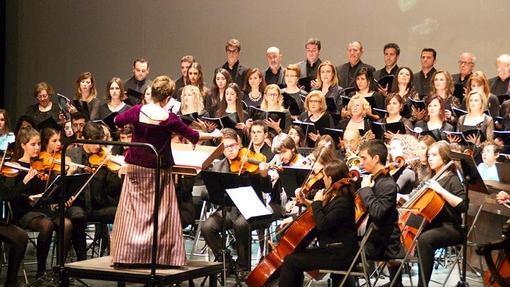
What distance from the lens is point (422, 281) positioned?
598 centimetres

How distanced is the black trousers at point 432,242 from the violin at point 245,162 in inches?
63.4

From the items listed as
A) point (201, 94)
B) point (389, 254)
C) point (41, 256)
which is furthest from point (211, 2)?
point (389, 254)

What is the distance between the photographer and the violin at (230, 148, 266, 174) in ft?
23.2

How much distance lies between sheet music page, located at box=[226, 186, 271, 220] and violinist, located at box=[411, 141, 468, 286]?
1099 millimetres

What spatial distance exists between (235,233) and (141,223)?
2.00m

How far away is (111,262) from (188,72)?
174 inches

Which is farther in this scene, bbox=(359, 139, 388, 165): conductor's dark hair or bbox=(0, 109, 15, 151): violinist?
bbox=(0, 109, 15, 151): violinist

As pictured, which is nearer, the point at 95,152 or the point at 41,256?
the point at 41,256

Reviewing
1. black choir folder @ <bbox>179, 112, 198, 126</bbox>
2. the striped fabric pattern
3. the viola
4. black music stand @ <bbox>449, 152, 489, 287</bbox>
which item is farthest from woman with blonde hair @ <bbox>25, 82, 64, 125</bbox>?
the viola

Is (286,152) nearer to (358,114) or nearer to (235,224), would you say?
(235,224)

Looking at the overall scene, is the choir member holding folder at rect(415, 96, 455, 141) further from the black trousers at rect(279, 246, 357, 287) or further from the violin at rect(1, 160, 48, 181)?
the violin at rect(1, 160, 48, 181)

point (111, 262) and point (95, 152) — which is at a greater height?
point (95, 152)

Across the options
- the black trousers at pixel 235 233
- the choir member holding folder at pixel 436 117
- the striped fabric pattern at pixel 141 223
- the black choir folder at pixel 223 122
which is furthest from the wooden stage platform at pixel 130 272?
the choir member holding folder at pixel 436 117

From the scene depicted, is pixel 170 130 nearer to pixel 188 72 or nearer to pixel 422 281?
pixel 422 281
